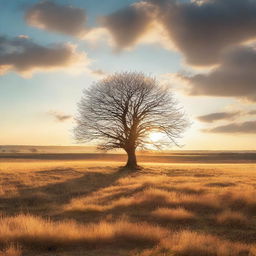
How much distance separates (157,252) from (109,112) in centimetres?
3087

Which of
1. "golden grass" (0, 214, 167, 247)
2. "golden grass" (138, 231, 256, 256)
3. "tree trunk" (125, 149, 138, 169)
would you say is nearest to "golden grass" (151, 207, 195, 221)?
"golden grass" (0, 214, 167, 247)

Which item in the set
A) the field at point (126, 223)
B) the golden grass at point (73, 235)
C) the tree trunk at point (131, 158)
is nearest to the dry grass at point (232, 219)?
the field at point (126, 223)

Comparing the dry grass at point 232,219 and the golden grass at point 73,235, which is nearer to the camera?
the golden grass at point 73,235

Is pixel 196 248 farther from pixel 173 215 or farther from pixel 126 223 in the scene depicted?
pixel 173 215

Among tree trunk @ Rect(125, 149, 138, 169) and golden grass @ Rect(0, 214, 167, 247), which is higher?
tree trunk @ Rect(125, 149, 138, 169)

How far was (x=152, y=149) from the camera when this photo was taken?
129 feet

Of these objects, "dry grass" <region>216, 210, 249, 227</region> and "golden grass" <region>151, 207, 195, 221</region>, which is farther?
"golden grass" <region>151, 207, 195, 221</region>

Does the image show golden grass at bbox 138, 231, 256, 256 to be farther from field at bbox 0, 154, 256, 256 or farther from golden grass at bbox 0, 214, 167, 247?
golden grass at bbox 0, 214, 167, 247

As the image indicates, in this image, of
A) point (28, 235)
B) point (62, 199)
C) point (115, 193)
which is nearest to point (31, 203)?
point (62, 199)

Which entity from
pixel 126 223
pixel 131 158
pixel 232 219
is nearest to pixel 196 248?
pixel 126 223

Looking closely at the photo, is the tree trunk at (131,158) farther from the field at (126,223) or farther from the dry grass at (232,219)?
the dry grass at (232,219)

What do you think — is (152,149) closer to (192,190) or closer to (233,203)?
(192,190)

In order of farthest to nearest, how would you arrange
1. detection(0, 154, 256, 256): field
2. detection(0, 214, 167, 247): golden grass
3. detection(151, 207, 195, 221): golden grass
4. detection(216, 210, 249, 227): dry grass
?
detection(151, 207, 195, 221): golden grass
detection(216, 210, 249, 227): dry grass
detection(0, 214, 167, 247): golden grass
detection(0, 154, 256, 256): field

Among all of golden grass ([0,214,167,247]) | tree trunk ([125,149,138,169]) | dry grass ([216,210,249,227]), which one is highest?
tree trunk ([125,149,138,169])
